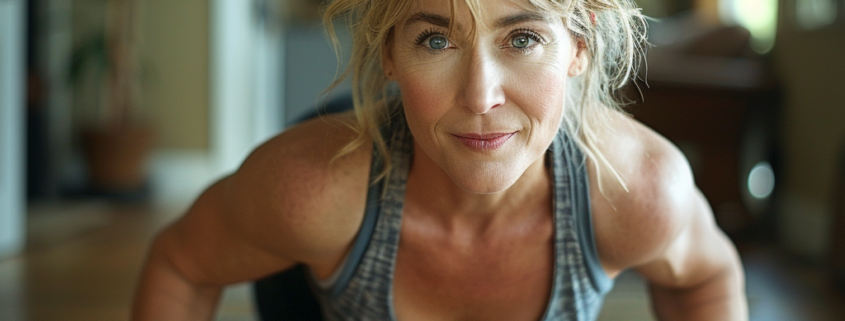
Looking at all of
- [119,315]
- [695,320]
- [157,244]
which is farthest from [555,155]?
[119,315]

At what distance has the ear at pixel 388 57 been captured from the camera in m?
0.88

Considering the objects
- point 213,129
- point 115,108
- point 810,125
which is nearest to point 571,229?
point 810,125

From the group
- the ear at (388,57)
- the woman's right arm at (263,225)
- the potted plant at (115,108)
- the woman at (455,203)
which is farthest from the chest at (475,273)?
the potted plant at (115,108)

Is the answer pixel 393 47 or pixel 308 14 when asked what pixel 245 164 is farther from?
pixel 308 14

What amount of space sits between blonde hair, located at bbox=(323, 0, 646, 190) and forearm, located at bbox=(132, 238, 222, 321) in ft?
1.02

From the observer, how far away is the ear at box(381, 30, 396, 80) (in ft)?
2.90

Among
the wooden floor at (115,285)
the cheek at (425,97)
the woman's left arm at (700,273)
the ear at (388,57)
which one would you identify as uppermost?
the ear at (388,57)

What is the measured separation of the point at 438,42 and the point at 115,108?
10.3 feet

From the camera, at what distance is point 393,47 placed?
0.88 metres

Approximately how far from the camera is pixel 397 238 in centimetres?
100

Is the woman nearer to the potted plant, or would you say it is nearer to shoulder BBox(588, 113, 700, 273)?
shoulder BBox(588, 113, 700, 273)

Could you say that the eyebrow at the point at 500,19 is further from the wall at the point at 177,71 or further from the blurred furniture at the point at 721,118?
the wall at the point at 177,71

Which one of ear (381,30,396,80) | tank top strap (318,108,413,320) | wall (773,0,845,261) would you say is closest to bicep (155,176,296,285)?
tank top strap (318,108,413,320)

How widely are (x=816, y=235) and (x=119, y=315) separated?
2.04 metres
